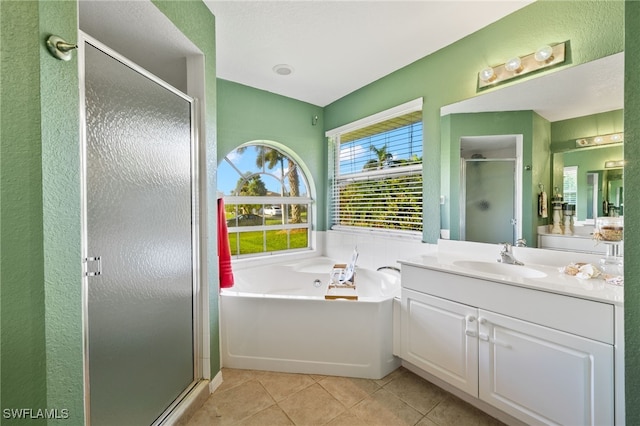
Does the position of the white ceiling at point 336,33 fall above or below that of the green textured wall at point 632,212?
above

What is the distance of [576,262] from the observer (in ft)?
5.35

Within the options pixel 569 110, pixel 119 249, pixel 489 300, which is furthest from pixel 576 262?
pixel 119 249

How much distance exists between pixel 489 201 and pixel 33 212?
2517mm

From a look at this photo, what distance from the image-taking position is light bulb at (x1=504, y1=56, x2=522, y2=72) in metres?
1.78

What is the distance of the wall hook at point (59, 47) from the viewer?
86 centimetres

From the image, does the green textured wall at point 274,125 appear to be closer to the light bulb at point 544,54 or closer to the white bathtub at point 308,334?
the white bathtub at point 308,334

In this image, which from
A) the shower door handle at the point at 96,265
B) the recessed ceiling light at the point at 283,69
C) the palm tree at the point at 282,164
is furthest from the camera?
the palm tree at the point at 282,164

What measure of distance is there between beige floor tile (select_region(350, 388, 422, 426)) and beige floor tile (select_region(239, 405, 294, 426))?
413 millimetres

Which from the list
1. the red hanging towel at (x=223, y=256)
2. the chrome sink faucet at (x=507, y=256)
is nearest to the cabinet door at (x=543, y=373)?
the chrome sink faucet at (x=507, y=256)

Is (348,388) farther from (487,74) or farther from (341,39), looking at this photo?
(341,39)

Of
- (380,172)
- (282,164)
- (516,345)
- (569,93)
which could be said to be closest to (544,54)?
(569,93)

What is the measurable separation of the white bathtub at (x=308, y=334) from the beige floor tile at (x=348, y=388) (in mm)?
46

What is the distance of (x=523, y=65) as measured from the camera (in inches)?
70.2
